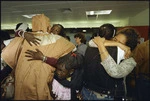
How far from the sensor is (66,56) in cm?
169

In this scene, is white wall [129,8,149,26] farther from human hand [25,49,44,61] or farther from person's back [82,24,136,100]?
human hand [25,49,44,61]

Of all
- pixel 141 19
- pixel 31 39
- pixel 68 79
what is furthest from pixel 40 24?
pixel 141 19

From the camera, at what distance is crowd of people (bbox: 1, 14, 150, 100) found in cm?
151

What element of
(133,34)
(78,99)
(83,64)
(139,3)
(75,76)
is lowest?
(78,99)

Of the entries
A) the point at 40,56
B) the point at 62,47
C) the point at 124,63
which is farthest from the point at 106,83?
the point at 40,56

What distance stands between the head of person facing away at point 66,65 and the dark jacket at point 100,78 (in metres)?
0.10

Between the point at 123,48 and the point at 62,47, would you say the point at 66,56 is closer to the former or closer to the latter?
the point at 62,47

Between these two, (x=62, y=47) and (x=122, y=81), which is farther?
(x=62, y=47)

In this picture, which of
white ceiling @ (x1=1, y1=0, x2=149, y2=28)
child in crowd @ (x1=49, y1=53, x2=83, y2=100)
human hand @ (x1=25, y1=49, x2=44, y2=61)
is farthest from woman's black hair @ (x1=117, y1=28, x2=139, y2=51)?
white ceiling @ (x1=1, y1=0, x2=149, y2=28)

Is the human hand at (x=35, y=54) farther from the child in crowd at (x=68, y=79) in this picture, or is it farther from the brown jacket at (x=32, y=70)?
the child in crowd at (x=68, y=79)

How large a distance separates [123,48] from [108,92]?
1.28 ft

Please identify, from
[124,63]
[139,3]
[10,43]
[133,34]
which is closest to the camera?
[124,63]

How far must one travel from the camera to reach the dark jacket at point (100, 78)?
4.94 ft

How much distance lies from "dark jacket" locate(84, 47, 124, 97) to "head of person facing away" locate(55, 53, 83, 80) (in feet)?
0.34
